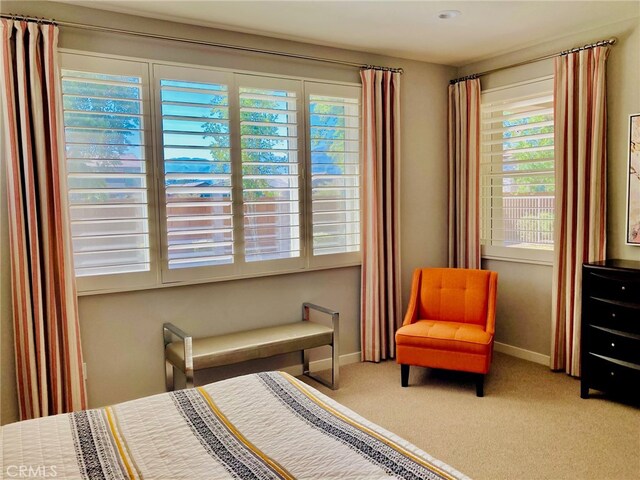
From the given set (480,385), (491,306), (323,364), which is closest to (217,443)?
(480,385)

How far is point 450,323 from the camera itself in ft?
13.0

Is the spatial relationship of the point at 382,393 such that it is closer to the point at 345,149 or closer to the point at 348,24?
the point at 345,149

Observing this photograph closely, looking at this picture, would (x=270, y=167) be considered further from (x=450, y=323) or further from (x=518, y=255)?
(x=518, y=255)

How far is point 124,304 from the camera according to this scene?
3398 millimetres

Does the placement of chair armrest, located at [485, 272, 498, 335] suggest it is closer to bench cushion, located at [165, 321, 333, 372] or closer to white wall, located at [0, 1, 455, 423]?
white wall, located at [0, 1, 455, 423]

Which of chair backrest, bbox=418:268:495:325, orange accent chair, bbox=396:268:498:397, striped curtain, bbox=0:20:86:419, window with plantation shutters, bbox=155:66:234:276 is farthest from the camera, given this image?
chair backrest, bbox=418:268:495:325

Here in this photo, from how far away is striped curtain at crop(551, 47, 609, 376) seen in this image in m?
3.70

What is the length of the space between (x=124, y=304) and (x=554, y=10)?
339 centimetres

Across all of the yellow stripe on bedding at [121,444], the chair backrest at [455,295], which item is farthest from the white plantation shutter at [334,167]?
the yellow stripe on bedding at [121,444]

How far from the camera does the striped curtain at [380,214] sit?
14.1 ft

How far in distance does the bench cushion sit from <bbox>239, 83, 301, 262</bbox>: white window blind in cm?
55

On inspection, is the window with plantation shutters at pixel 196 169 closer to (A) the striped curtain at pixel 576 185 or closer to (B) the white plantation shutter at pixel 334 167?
(B) the white plantation shutter at pixel 334 167

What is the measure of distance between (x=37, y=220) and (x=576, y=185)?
3.60m
